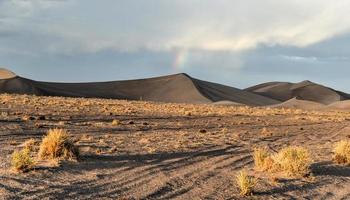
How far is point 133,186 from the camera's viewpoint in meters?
15.4

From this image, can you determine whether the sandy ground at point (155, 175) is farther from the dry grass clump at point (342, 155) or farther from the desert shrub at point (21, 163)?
the dry grass clump at point (342, 155)

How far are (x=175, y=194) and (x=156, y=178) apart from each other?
190 centimetres

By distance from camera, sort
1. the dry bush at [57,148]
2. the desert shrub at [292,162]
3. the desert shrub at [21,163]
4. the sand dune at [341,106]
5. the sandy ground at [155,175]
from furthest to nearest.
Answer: the sand dune at [341,106] → the desert shrub at [292,162] → the dry bush at [57,148] → the desert shrub at [21,163] → the sandy ground at [155,175]

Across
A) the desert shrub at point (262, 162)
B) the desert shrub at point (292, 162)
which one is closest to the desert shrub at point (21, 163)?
the desert shrub at point (262, 162)

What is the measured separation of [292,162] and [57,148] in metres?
7.57

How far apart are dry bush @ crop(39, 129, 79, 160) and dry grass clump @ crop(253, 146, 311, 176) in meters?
6.20

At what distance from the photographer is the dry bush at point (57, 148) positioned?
17969mm

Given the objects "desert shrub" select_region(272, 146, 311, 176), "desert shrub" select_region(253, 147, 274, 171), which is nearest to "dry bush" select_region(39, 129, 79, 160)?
"desert shrub" select_region(253, 147, 274, 171)

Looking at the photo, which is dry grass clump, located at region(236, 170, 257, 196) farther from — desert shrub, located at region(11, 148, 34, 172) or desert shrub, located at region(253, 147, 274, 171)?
desert shrub, located at region(11, 148, 34, 172)

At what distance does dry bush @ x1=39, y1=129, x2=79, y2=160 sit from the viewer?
1797 cm

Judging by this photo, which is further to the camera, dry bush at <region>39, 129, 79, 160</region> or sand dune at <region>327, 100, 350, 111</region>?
sand dune at <region>327, 100, 350, 111</region>

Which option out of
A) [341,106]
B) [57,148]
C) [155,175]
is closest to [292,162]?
[155,175]

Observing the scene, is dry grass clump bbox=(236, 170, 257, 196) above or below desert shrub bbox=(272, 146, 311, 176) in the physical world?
below

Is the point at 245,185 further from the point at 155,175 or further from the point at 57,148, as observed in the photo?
the point at 57,148
